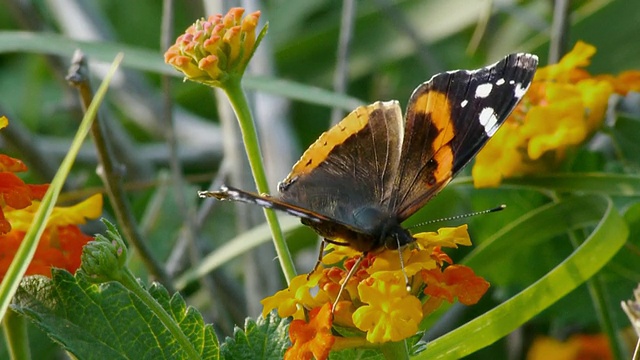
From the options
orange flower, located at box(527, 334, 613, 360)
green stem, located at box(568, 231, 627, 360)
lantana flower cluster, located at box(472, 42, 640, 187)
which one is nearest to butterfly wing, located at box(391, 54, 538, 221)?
lantana flower cluster, located at box(472, 42, 640, 187)

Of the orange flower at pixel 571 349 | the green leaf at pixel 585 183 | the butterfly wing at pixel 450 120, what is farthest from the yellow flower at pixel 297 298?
the orange flower at pixel 571 349

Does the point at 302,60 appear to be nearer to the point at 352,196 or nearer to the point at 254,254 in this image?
the point at 254,254

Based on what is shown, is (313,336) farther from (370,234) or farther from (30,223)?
(30,223)

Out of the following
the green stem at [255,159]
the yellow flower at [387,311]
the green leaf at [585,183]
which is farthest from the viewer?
the green leaf at [585,183]

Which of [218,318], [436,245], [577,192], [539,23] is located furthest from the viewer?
[539,23]

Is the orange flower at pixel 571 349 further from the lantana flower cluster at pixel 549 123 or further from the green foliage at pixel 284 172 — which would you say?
the lantana flower cluster at pixel 549 123

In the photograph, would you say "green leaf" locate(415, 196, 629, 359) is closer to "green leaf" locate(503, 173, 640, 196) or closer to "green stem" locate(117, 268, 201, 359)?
"green leaf" locate(503, 173, 640, 196)

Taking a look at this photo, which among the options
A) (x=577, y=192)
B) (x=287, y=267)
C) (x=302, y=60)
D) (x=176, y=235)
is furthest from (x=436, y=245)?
(x=302, y=60)
